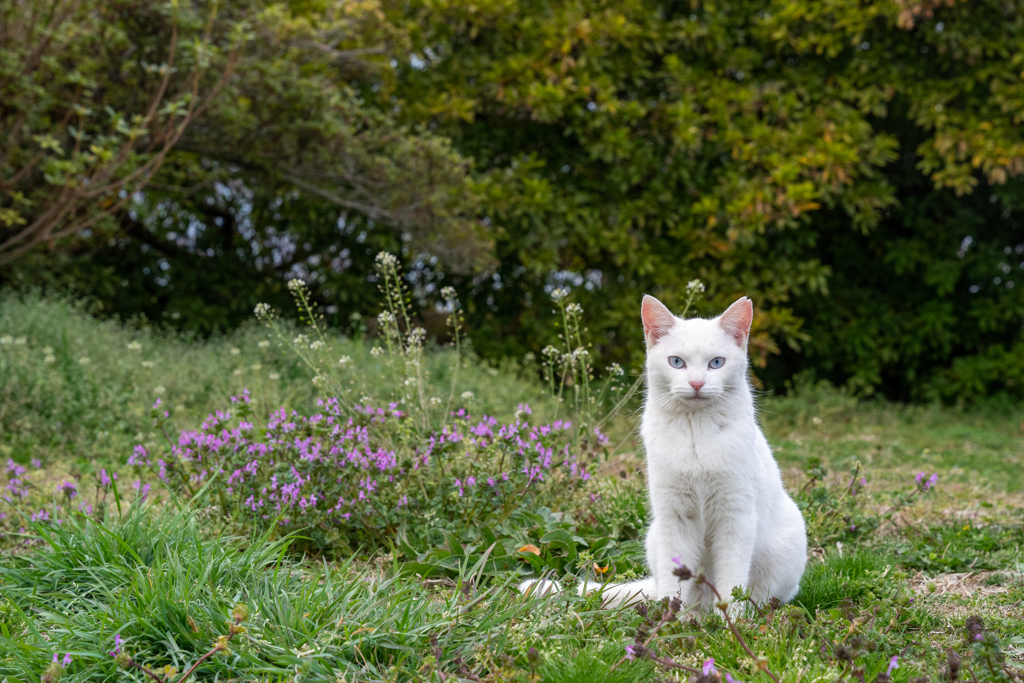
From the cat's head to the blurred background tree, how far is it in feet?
15.7

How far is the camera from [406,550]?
3242 millimetres

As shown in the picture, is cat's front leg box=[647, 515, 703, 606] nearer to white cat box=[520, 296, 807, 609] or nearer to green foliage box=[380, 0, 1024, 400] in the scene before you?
white cat box=[520, 296, 807, 609]

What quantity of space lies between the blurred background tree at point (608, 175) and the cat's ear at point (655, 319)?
15.5 feet

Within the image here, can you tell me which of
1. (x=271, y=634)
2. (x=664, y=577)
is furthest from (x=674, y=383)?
(x=271, y=634)

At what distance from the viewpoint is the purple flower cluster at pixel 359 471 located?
3.33 meters

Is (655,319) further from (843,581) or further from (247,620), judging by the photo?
(247,620)

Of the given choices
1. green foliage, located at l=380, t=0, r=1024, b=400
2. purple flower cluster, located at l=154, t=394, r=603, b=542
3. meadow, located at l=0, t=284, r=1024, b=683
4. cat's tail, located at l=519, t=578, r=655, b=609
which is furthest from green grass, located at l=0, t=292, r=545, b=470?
cat's tail, located at l=519, t=578, r=655, b=609

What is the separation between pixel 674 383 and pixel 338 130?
5.36 meters

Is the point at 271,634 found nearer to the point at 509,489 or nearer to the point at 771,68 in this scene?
the point at 509,489

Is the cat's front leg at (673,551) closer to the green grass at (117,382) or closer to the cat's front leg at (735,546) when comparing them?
the cat's front leg at (735,546)

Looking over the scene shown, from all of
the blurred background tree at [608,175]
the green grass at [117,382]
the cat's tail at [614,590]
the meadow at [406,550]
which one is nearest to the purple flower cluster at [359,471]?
the meadow at [406,550]

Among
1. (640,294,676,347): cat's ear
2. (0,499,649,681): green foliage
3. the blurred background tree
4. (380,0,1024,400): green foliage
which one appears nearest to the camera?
(0,499,649,681): green foliage

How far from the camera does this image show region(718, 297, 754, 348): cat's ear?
2.62 meters

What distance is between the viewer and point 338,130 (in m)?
7.09
